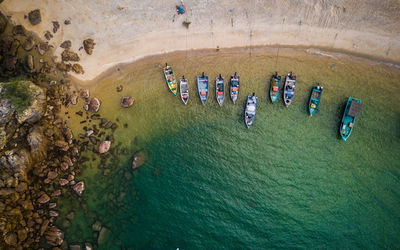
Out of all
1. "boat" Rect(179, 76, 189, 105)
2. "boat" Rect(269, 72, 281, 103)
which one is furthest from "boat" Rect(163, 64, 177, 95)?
"boat" Rect(269, 72, 281, 103)

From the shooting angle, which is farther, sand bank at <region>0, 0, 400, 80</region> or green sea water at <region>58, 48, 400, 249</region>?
sand bank at <region>0, 0, 400, 80</region>

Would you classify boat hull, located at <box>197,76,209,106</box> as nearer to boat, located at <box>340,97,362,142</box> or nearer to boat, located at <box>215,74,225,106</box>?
boat, located at <box>215,74,225,106</box>

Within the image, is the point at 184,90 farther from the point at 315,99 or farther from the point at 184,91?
the point at 315,99

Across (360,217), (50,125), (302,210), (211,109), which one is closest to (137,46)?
(211,109)

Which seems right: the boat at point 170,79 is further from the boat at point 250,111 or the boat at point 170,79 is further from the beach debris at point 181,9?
the boat at point 250,111

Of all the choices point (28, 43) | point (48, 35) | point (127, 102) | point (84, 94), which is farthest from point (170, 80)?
point (28, 43)

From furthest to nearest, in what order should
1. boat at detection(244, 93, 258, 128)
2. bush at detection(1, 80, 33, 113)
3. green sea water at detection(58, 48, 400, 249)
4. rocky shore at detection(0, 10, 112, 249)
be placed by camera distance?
1. boat at detection(244, 93, 258, 128)
2. green sea water at detection(58, 48, 400, 249)
3. bush at detection(1, 80, 33, 113)
4. rocky shore at detection(0, 10, 112, 249)

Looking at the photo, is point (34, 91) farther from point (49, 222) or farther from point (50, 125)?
point (49, 222)
